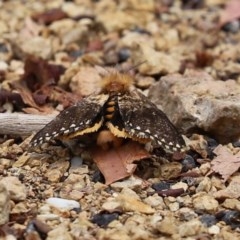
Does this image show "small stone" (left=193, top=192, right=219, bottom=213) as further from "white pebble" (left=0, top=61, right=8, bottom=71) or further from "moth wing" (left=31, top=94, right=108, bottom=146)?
"white pebble" (left=0, top=61, right=8, bottom=71)

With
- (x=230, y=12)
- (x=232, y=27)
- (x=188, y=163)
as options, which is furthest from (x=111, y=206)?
(x=230, y=12)

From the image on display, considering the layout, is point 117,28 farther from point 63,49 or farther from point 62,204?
point 62,204

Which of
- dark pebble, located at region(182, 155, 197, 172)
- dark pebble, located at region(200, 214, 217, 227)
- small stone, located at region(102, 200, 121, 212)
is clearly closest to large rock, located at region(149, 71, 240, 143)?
dark pebble, located at region(182, 155, 197, 172)

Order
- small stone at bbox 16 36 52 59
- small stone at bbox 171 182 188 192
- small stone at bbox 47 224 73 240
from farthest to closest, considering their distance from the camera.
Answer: small stone at bbox 16 36 52 59, small stone at bbox 171 182 188 192, small stone at bbox 47 224 73 240

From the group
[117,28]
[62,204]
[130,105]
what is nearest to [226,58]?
[117,28]

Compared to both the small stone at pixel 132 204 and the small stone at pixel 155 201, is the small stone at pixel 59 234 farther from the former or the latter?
the small stone at pixel 155 201
